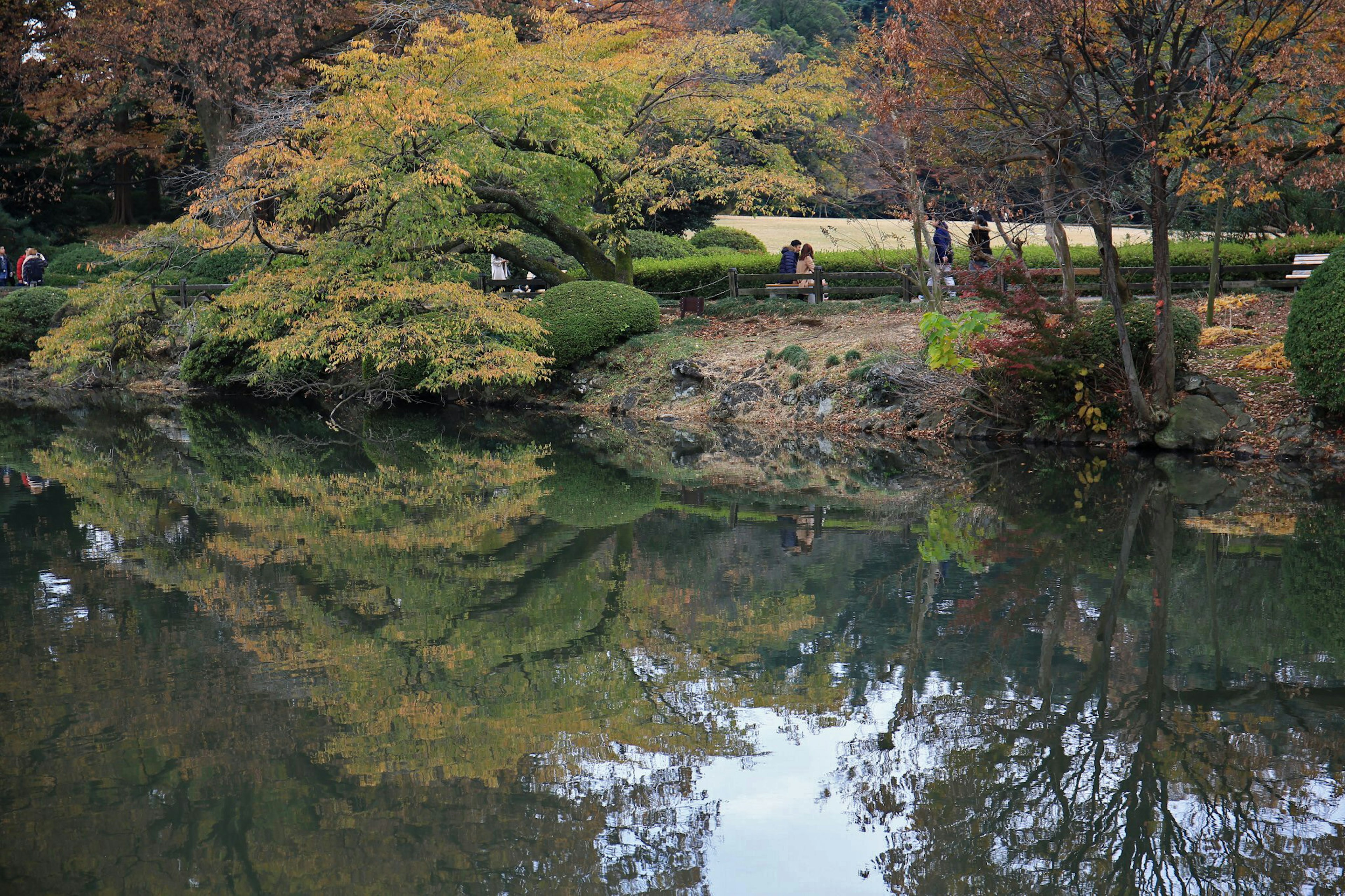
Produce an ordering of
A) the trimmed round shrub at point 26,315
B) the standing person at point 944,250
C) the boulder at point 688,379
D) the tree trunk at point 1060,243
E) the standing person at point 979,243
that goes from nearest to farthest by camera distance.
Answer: the tree trunk at point 1060,243
the standing person at point 979,243
the boulder at point 688,379
the standing person at point 944,250
the trimmed round shrub at point 26,315

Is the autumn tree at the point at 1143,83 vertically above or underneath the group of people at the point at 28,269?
above

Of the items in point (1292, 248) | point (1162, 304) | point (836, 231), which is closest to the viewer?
point (1162, 304)

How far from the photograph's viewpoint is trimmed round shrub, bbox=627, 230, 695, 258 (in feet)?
91.5

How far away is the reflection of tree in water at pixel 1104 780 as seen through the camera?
4.17 metres

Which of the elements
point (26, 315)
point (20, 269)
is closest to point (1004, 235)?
point (26, 315)

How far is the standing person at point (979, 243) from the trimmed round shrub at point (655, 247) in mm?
8435

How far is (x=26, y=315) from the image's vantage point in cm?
2658

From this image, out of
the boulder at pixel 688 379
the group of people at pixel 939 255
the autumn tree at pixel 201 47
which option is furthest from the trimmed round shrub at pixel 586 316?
the autumn tree at pixel 201 47

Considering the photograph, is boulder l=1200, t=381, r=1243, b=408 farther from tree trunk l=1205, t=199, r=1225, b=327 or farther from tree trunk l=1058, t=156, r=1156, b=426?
tree trunk l=1205, t=199, r=1225, b=327

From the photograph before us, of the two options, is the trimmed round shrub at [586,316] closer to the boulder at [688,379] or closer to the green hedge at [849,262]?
the boulder at [688,379]

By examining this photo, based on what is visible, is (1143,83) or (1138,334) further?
(1138,334)

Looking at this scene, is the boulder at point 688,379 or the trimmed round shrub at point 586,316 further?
the trimmed round shrub at point 586,316

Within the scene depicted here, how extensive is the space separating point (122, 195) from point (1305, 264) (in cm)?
3515

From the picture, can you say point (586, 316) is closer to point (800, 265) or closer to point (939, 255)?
point (800, 265)
